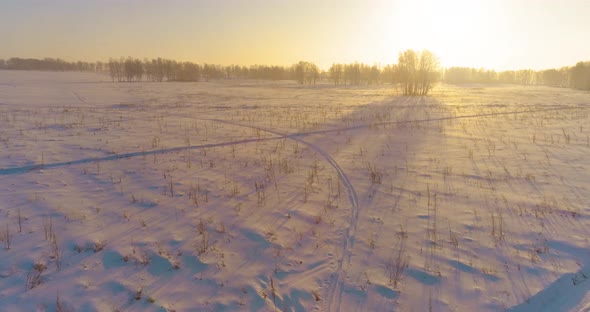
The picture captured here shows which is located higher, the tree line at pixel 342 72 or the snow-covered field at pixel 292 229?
the tree line at pixel 342 72

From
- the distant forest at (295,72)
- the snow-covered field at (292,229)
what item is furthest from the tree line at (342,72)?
the snow-covered field at (292,229)

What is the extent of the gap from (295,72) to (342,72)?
1936 cm

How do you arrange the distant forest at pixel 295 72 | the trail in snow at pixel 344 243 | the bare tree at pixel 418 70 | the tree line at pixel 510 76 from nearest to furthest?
the trail in snow at pixel 344 243, the bare tree at pixel 418 70, the distant forest at pixel 295 72, the tree line at pixel 510 76

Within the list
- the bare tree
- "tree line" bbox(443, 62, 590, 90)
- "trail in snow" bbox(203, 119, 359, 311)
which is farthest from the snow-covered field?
"tree line" bbox(443, 62, 590, 90)

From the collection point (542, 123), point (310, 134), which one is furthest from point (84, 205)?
point (542, 123)

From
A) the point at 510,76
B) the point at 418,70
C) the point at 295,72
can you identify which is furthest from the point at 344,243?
the point at 510,76

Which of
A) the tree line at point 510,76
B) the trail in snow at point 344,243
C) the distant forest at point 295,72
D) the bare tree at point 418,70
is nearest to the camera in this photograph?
the trail in snow at point 344,243

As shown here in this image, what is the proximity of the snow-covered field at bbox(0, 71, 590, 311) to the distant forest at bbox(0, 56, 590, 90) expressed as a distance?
53834mm

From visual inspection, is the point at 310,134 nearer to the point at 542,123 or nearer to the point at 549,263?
the point at 549,263

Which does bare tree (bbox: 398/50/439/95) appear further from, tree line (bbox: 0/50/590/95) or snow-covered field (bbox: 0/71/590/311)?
snow-covered field (bbox: 0/71/590/311)

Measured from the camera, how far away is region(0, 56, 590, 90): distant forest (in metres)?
107

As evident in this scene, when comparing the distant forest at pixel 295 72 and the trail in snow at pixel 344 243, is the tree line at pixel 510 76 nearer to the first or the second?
the distant forest at pixel 295 72

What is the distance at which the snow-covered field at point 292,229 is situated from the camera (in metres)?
3.99

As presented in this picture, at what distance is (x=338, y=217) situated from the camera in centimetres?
617
